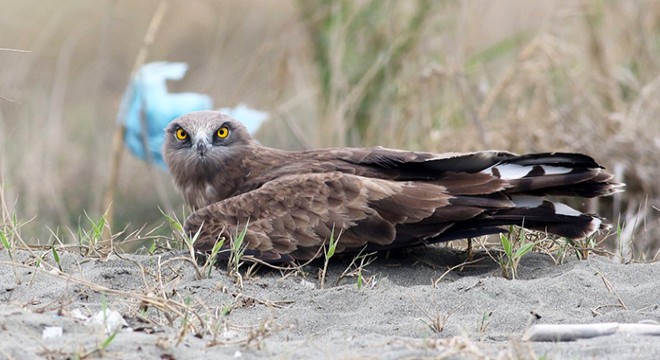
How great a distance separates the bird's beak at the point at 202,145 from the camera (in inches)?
225

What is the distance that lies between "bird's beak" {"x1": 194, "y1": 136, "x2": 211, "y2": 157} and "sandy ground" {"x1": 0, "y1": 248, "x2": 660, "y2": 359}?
1000 millimetres

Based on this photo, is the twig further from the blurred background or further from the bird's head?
the blurred background

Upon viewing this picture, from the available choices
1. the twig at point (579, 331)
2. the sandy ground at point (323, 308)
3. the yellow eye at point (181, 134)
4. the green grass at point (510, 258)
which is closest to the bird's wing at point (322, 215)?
the sandy ground at point (323, 308)

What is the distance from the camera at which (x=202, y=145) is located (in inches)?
226

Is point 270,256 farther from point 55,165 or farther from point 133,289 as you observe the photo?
point 55,165

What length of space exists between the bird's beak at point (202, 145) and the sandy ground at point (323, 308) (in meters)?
1.00

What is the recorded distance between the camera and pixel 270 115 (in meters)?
8.18

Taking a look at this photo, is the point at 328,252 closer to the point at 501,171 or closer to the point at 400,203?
the point at 400,203

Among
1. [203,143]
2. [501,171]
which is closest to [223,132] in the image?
[203,143]

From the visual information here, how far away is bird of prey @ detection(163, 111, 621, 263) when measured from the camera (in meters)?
4.79

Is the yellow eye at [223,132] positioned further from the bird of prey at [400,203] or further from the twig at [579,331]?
the twig at [579,331]

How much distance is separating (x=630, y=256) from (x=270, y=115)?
11.9 feet

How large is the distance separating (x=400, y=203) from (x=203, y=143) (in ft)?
4.52

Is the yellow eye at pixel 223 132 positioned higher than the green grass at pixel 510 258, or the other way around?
the yellow eye at pixel 223 132
